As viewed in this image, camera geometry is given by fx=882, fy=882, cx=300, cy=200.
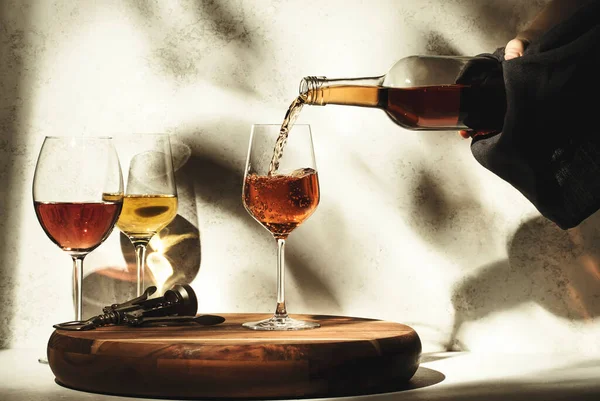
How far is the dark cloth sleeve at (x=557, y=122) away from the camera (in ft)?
4.01

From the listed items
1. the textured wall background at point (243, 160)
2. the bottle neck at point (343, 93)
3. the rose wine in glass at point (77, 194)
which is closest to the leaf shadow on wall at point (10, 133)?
the textured wall background at point (243, 160)

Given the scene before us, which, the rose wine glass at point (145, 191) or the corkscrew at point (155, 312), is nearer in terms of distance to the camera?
the corkscrew at point (155, 312)

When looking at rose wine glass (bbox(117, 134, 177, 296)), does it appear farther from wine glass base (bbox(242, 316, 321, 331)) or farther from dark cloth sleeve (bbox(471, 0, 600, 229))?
dark cloth sleeve (bbox(471, 0, 600, 229))

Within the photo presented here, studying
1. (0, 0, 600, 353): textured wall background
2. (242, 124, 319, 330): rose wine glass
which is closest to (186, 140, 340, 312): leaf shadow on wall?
(0, 0, 600, 353): textured wall background

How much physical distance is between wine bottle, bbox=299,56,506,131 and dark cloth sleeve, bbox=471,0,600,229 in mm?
122

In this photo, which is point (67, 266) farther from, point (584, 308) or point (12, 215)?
point (584, 308)

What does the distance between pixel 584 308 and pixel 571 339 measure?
0.23 ft

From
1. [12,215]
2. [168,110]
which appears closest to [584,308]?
[168,110]

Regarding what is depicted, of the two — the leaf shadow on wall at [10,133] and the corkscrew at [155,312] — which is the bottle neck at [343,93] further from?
the leaf shadow on wall at [10,133]

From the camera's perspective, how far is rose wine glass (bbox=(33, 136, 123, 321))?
1524 millimetres

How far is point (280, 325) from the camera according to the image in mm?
1513

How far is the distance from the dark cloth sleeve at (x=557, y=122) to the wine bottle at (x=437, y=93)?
0.12 meters

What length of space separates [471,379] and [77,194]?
781 mm

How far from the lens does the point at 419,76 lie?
147cm
